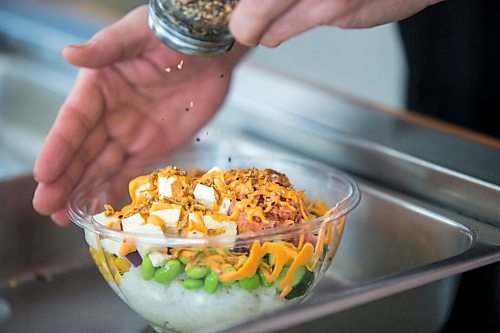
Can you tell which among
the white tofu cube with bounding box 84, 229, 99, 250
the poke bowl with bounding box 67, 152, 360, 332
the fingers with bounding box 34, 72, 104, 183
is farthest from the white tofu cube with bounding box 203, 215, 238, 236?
the fingers with bounding box 34, 72, 104, 183

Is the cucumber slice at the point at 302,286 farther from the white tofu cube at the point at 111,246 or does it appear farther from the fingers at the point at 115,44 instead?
the fingers at the point at 115,44

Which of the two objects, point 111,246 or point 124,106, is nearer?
point 111,246

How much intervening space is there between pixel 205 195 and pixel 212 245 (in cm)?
8

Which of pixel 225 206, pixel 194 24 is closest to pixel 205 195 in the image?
pixel 225 206

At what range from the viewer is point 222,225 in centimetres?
78

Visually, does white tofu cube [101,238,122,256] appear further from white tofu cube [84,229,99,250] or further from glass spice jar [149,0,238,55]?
glass spice jar [149,0,238,55]

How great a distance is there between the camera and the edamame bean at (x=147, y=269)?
767mm

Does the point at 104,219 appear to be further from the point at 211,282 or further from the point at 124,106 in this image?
the point at 124,106

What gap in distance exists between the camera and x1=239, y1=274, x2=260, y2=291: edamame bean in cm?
76

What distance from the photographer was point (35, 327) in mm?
924

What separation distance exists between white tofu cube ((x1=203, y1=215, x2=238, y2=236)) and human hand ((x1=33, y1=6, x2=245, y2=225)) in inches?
10.1

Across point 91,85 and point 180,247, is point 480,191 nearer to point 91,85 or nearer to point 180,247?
point 180,247

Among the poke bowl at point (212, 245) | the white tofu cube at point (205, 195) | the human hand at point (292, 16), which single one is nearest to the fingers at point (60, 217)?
the poke bowl at point (212, 245)

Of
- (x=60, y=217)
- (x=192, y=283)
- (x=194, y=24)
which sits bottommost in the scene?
(x=60, y=217)
